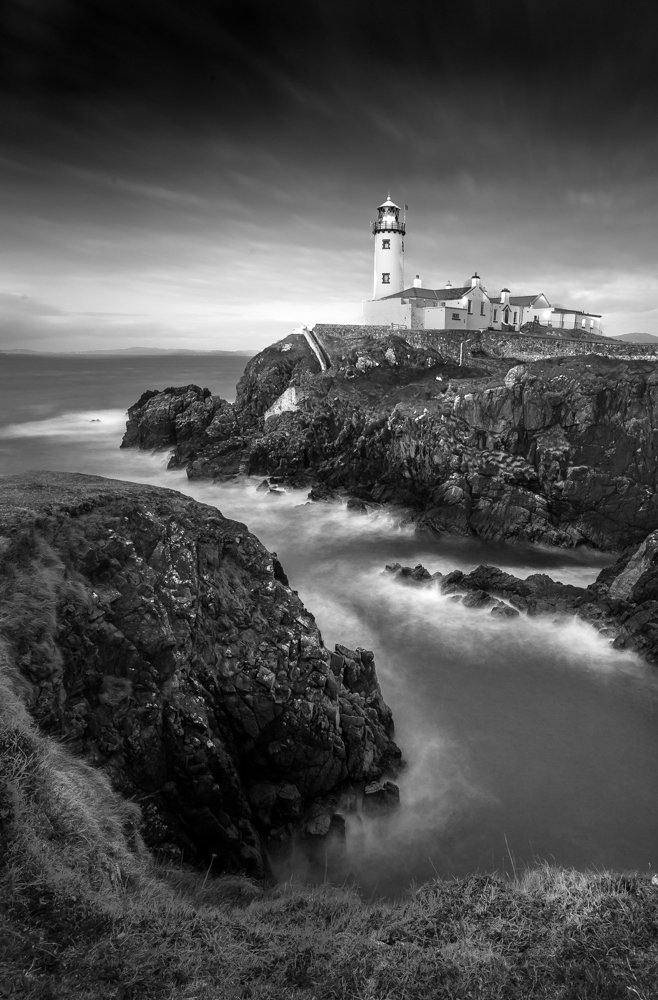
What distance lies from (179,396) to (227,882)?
45.6m

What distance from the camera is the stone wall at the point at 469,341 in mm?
46125

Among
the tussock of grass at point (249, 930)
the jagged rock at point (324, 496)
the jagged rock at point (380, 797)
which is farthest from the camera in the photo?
the jagged rock at point (324, 496)

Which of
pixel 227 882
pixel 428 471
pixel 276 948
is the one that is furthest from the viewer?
pixel 428 471

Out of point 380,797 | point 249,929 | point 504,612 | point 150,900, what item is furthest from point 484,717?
point 150,900

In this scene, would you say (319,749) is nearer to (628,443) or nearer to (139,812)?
→ (139,812)

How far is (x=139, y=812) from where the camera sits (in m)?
8.36

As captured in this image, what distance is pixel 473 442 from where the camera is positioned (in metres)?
35.0

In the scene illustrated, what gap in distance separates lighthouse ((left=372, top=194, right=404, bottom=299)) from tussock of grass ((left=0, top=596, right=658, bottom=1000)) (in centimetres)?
6022

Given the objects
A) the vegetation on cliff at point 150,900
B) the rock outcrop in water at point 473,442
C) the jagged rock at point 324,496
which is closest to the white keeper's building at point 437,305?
the rock outcrop in water at point 473,442

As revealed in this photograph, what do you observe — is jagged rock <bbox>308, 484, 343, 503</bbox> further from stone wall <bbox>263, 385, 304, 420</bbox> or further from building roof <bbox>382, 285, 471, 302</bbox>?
building roof <bbox>382, 285, 471, 302</bbox>

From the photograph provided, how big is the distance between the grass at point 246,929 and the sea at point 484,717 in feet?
10.5

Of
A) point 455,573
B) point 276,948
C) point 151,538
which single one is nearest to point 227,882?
point 276,948

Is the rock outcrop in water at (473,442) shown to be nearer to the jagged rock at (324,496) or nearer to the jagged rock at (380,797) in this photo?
the jagged rock at (324,496)

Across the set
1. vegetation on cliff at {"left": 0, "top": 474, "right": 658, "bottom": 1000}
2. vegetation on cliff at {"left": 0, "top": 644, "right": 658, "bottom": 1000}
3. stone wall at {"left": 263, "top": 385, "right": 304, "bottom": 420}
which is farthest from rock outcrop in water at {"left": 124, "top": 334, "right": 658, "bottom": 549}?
vegetation on cliff at {"left": 0, "top": 644, "right": 658, "bottom": 1000}
